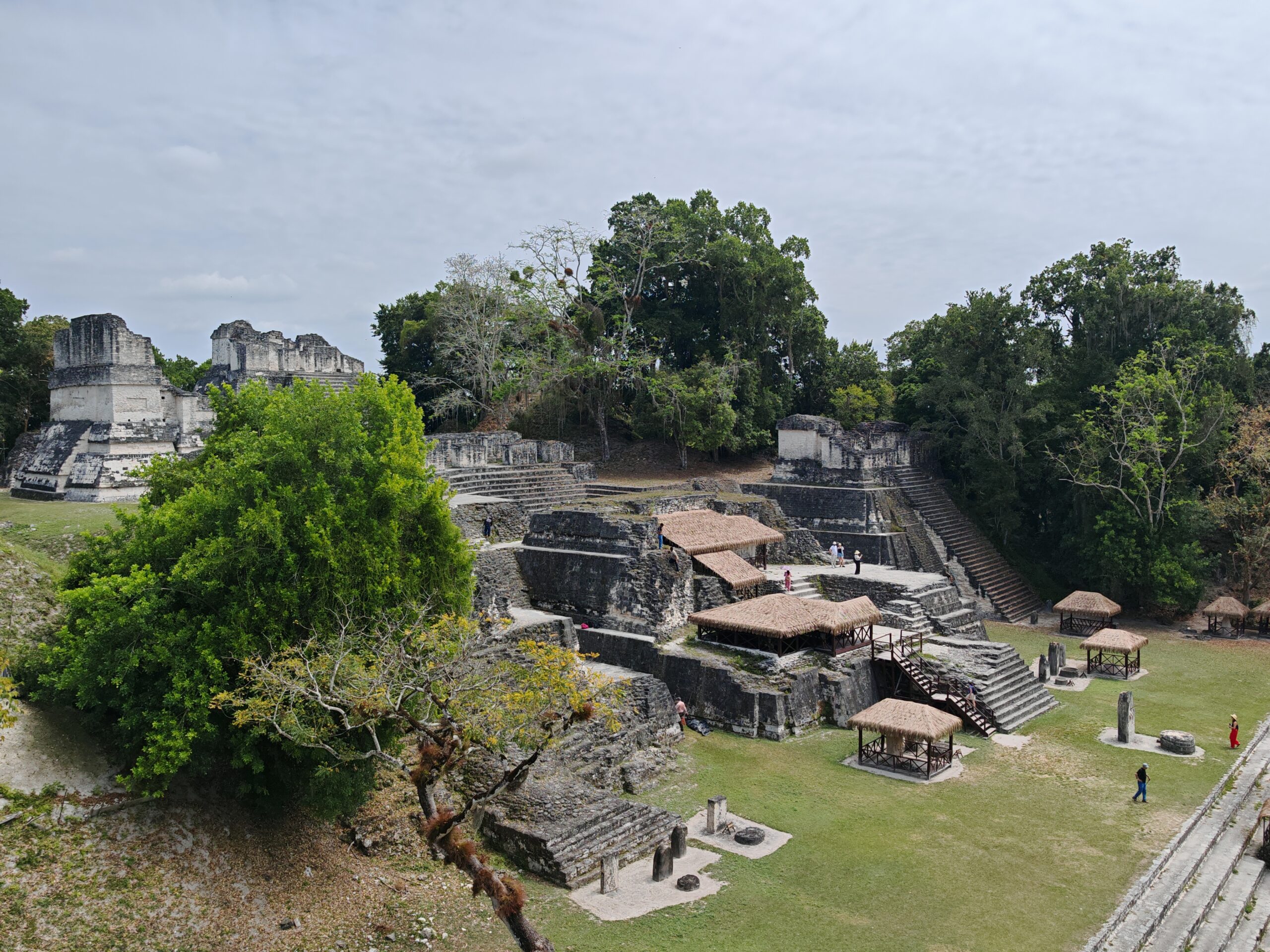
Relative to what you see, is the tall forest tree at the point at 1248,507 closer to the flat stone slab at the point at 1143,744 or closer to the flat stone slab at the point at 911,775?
the flat stone slab at the point at 1143,744

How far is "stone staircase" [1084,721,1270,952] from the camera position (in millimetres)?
8227

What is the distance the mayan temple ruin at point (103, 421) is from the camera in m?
16.7

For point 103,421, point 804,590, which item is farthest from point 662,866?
point 103,421

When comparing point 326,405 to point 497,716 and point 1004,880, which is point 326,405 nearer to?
point 497,716

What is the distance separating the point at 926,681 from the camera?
48.5 feet

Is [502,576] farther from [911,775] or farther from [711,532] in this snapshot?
[911,775]

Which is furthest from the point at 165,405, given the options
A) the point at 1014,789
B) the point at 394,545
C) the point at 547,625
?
the point at 1014,789

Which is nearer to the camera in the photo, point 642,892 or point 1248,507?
point 642,892

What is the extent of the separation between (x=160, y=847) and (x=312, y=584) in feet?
9.05

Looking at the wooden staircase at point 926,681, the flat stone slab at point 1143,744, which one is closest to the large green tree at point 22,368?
the wooden staircase at point 926,681

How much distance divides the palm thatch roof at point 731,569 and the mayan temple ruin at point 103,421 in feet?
27.2

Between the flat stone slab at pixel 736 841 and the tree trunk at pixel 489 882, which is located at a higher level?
the tree trunk at pixel 489 882

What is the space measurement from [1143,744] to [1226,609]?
28.4 ft

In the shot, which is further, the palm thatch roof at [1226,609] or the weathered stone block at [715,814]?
the palm thatch roof at [1226,609]
